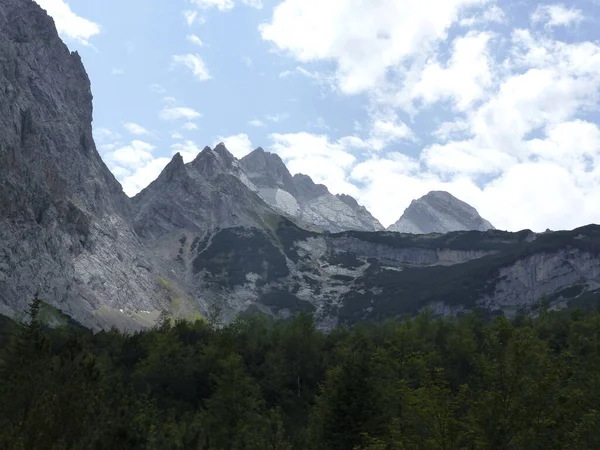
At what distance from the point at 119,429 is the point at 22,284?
585ft

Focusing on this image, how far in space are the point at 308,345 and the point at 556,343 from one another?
39.2 metres

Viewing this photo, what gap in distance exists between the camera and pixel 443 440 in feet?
77.6

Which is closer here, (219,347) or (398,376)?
(398,376)

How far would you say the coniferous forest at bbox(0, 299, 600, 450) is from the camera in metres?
21.5

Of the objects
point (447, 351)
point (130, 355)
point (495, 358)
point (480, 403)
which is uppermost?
point (447, 351)

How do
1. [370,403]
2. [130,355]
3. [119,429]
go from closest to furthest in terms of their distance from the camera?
[119,429], [370,403], [130,355]

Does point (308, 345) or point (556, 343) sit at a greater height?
point (556, 343)

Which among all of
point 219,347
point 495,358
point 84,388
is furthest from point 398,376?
point 219,347

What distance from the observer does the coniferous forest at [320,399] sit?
21.5 metres

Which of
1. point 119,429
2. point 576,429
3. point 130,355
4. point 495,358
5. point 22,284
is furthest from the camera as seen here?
point 22,284

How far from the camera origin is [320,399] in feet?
171

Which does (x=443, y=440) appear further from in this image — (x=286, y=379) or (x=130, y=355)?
(x=130, y=355)

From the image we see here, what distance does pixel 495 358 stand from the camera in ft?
80.4

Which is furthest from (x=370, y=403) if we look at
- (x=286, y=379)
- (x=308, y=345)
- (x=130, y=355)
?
(x=130, y=355)
